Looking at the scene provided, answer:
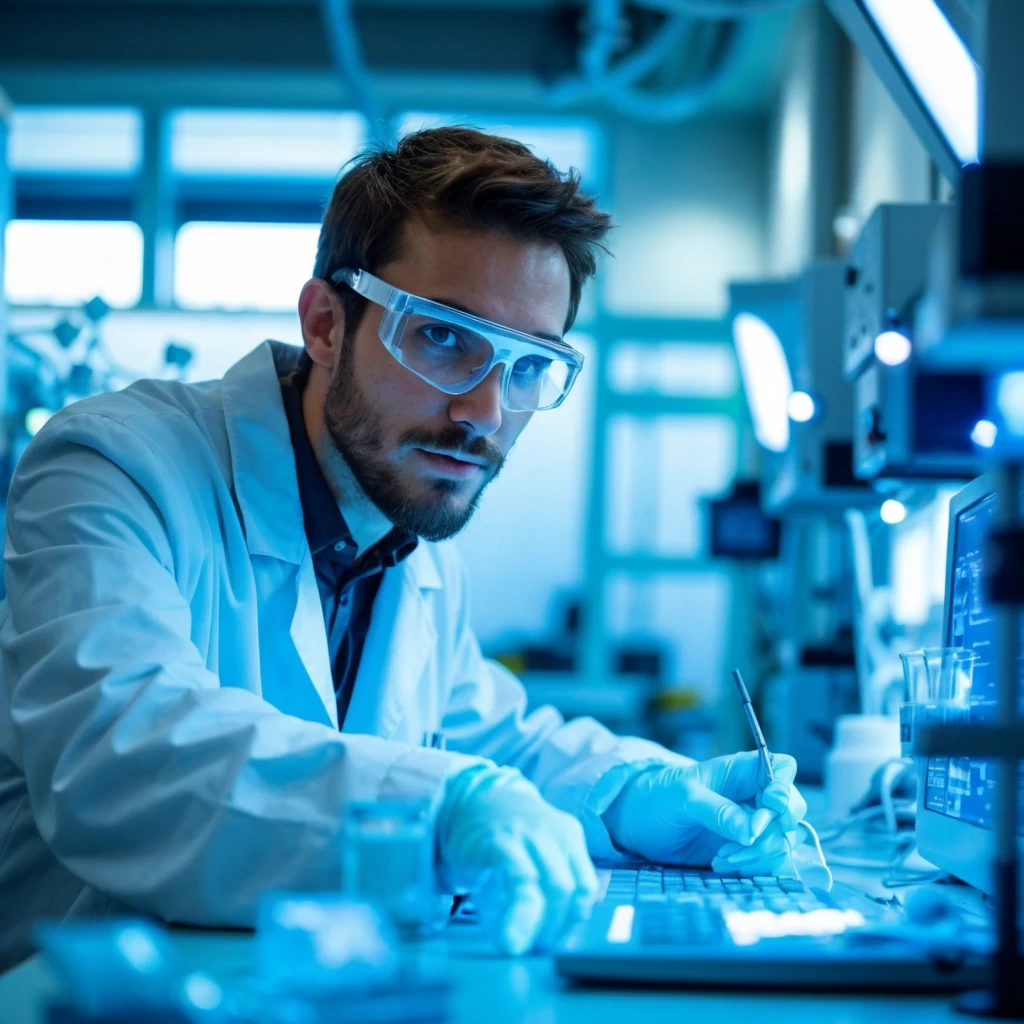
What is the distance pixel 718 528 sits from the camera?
358 centimetres

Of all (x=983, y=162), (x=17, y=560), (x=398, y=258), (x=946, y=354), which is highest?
(x=398, y=258)

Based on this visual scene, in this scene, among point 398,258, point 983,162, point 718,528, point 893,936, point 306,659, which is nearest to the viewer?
point 983,162

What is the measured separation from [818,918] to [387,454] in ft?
2.91

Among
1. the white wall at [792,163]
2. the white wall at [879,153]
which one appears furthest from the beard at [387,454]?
the white wall at [792,163]

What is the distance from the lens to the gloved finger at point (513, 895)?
0.92 m

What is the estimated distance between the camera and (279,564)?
1.59 metres

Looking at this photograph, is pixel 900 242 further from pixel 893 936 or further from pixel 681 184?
pixel 681 184

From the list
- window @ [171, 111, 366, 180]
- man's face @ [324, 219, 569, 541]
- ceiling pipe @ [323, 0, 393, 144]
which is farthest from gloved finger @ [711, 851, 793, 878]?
window @ [171, 111, 366, 180]

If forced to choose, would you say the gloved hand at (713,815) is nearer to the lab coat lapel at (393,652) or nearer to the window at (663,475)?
the lab coat lapel at (393,652)

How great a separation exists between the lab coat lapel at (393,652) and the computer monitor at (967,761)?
69 cm

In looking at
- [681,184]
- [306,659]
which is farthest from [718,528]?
[681,184]

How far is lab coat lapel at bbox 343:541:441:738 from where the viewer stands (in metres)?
1.68

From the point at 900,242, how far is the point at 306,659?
98 centimetres

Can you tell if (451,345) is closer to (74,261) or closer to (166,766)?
(166,766)
